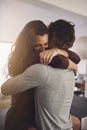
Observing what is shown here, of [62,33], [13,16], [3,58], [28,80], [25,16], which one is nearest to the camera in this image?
[28,80]

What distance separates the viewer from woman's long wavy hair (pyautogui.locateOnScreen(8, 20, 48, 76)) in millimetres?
1001

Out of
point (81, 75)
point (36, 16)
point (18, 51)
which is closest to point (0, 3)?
point (36, 16)

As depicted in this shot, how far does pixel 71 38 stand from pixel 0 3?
1527 millimetres

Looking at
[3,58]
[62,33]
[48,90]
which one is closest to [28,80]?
[48,90]

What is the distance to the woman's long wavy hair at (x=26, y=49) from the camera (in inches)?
39.4

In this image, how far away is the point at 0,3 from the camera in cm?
222

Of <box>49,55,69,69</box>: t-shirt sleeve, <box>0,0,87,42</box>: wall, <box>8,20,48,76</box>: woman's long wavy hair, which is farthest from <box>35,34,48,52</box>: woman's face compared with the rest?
<box>0,0,87,42</box>: wall

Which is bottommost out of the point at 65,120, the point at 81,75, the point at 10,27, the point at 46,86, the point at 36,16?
the point at 81,75

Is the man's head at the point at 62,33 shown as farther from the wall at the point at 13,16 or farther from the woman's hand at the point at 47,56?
the wall at the point at 13,16

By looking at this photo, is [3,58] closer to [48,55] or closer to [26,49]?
[26,49]

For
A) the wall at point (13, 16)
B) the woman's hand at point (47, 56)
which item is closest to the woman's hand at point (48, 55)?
the woman's hand at point (47, 56)

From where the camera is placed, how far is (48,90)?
0.88 m

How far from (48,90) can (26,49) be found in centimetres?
28

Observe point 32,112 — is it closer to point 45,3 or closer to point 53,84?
point 53,84
